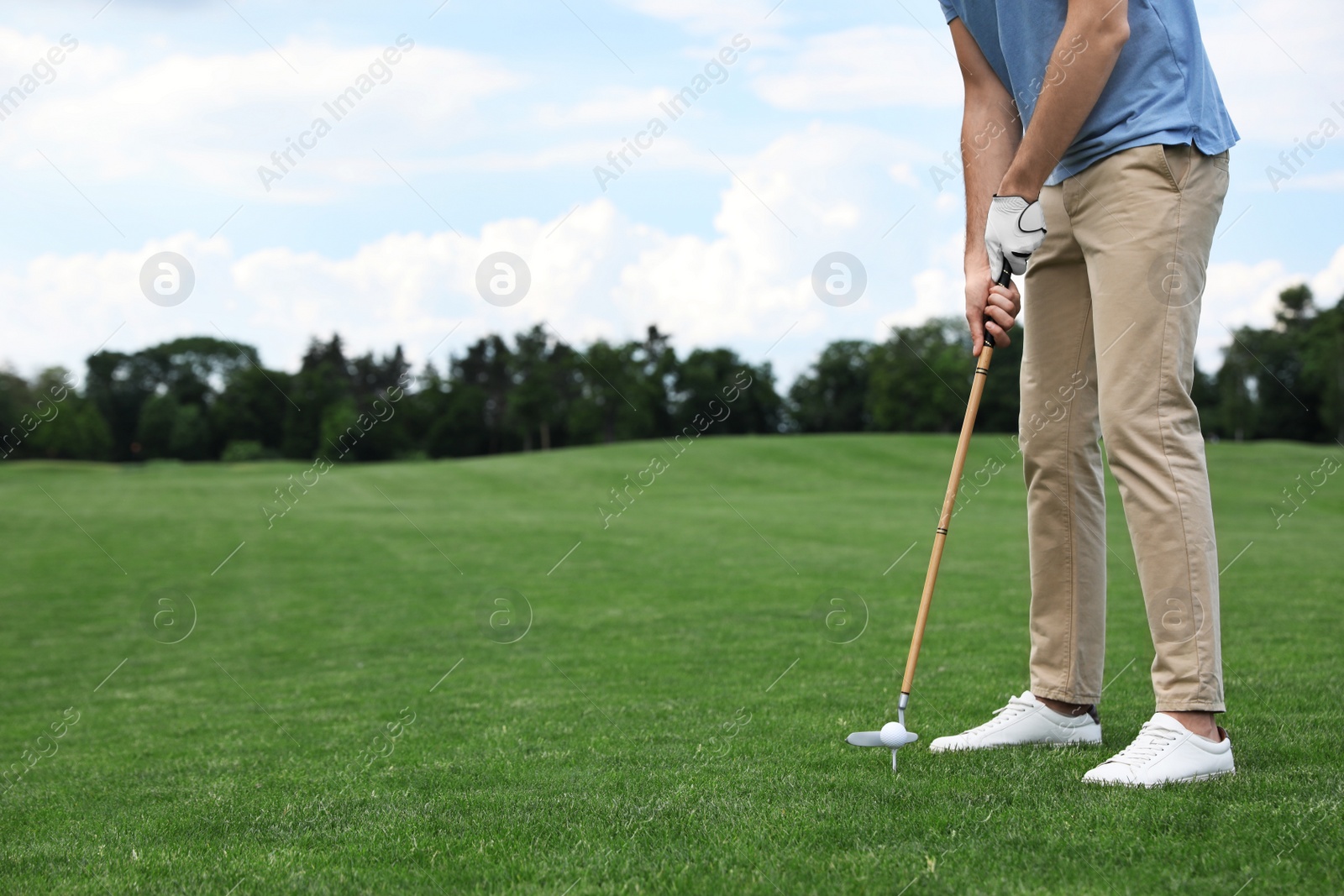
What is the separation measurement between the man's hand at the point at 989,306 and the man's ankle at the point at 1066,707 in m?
1.25

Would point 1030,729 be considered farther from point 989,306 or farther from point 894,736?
point 989,306

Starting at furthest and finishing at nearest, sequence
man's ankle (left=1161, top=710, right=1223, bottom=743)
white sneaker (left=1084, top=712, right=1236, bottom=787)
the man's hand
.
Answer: the man's hand
man's ankle (left=1161, top=710, right=1223, bottom=743)
white sneaker (left=1084, top=712, right=1236, bottom=787)

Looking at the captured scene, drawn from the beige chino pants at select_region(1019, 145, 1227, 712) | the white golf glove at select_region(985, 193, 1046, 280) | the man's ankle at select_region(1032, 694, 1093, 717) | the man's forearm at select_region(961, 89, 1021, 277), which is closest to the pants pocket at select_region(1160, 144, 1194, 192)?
the beige chino pants at select_region(1019, 145, 1227, 712)

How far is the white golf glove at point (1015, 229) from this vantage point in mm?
3312

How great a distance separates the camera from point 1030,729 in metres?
3.49

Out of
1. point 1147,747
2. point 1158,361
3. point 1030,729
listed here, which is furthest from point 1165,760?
point 1158,361

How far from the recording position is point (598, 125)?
73.9 feet

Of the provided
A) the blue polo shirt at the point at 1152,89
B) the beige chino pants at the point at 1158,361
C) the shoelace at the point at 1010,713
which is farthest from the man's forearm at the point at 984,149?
the shoelace at the point at 1010,713

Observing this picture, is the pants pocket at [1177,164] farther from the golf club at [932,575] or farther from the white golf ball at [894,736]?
the white golf ball at [894,736]

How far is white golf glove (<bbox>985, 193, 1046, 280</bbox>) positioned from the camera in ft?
10.9

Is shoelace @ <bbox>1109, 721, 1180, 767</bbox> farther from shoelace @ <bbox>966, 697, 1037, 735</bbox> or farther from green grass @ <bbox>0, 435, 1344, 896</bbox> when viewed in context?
shoelace @ <bbox>966, 697, 1037, 735</bbox>

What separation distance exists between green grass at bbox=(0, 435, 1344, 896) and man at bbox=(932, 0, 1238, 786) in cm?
29

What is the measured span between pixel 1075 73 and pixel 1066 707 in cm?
214

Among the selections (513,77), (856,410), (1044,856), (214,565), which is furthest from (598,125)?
(856,410)
